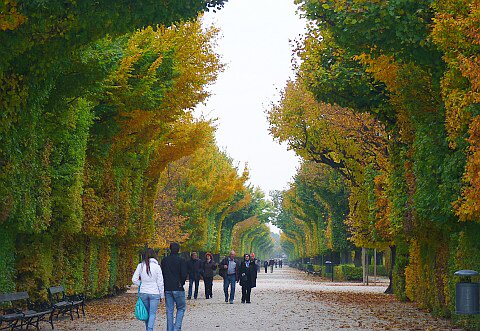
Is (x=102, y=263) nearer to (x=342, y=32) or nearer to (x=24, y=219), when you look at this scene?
(x=24, y=219)

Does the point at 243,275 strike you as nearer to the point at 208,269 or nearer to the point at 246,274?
the point at 246,274

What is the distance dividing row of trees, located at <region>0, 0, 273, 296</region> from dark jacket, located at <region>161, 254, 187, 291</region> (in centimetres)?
334

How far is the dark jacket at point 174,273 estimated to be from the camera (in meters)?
14.4

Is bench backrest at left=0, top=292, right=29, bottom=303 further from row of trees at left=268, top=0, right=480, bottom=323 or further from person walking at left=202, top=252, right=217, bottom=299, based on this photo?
person walking at left=202, top=252, right=217, bottom=299

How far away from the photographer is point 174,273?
47.6 feet

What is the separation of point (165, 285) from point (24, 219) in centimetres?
374

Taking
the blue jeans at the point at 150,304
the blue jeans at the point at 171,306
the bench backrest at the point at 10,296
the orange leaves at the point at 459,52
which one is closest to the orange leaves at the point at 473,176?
the orange leaves at the point at 459,52

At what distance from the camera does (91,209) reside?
2514 centimetres

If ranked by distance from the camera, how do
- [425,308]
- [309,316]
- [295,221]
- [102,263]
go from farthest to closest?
1. [295,221]
2. [102,263]
3. [425,308]
4. [309,316]

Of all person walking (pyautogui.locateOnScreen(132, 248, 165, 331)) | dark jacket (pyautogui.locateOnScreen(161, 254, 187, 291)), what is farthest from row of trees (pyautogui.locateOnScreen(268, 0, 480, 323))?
person walking (pyautogui.locateOnScreen(132, 248, 165, 331))

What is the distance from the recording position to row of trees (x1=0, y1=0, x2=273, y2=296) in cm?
1295

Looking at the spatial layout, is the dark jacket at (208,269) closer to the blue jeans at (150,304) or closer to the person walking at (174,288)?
the person walking at (174,288)

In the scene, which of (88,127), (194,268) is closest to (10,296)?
(88,127)

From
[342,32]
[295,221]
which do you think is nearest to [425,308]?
[342,32]
